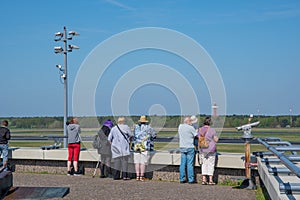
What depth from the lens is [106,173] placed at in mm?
13484

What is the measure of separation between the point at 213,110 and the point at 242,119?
24835 mm

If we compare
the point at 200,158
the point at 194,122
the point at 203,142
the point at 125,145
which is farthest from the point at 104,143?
the point at 203,142

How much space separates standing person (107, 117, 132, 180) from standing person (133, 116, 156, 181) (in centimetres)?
26

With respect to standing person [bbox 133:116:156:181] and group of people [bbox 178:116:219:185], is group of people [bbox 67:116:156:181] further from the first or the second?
group of people [bbox 178:116:219:185]

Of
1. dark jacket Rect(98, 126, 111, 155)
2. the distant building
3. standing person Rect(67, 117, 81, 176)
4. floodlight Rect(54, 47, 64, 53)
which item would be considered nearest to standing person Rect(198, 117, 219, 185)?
the distant building

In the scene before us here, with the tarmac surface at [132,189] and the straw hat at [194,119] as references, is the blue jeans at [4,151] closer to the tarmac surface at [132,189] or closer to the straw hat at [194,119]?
the tarmac surface at [132,189]

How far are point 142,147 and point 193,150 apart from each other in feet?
4.71

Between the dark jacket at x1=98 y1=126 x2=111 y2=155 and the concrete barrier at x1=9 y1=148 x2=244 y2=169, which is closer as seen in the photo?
the concrete barrier at x1=9 y1=148 x2=244 y2=169

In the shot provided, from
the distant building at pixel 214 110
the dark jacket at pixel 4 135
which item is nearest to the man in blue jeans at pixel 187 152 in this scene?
the distant building at pixel 214 110

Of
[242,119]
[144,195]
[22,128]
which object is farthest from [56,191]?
[22,128]

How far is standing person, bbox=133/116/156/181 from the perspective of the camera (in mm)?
12578

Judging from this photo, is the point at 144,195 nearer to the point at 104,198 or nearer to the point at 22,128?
the point at 104,198

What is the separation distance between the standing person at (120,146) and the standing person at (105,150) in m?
0.33

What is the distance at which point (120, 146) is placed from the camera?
1273 cm
